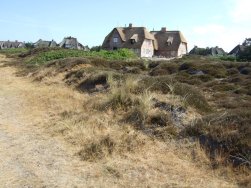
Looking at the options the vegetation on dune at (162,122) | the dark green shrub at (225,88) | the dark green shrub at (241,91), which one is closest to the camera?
the vegetation on dune at (162,122)

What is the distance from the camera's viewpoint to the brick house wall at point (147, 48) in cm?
4231

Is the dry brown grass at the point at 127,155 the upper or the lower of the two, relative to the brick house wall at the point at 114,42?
lower

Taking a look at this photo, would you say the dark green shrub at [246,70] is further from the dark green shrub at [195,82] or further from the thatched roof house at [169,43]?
the thatched roof house at [169,43]

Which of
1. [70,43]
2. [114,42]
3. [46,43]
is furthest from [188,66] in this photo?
[46,43]

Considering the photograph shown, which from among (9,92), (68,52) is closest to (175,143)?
(9,92)

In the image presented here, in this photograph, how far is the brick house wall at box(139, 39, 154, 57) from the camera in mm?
42312

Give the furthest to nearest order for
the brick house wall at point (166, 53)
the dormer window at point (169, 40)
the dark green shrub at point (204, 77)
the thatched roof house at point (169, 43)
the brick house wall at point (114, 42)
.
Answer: the brick house wall at point (166, 53) → the dormer window at point (169, 40) → the thatched roof house at point (169, 43) → the brick house wall at point (114, 42) → the dark green shrub at point (204, 77)

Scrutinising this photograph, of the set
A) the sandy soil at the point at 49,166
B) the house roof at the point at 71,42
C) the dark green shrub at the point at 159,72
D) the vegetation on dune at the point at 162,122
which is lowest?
the sandy soil at the point at 49,166

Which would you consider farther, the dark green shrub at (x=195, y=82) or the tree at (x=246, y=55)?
the tree at (x=246, y=55)

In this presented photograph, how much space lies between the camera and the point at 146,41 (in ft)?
141

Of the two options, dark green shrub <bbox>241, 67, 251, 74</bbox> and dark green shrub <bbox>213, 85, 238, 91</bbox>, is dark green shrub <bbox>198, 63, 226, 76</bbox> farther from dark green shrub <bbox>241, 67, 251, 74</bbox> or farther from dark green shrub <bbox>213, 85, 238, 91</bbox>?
dark green shrub <bbox>213, 85, 238, 91</bbox>

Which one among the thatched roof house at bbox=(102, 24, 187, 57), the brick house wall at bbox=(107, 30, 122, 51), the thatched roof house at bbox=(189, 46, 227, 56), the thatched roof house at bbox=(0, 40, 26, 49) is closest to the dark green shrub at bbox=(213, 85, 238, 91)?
the thatched roof house at bbox=(102, 24, 187, 57)

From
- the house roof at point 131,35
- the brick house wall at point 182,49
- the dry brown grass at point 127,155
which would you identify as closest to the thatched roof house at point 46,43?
the house roof at point 131,35

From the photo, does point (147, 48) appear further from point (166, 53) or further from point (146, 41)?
point (166, 53)
